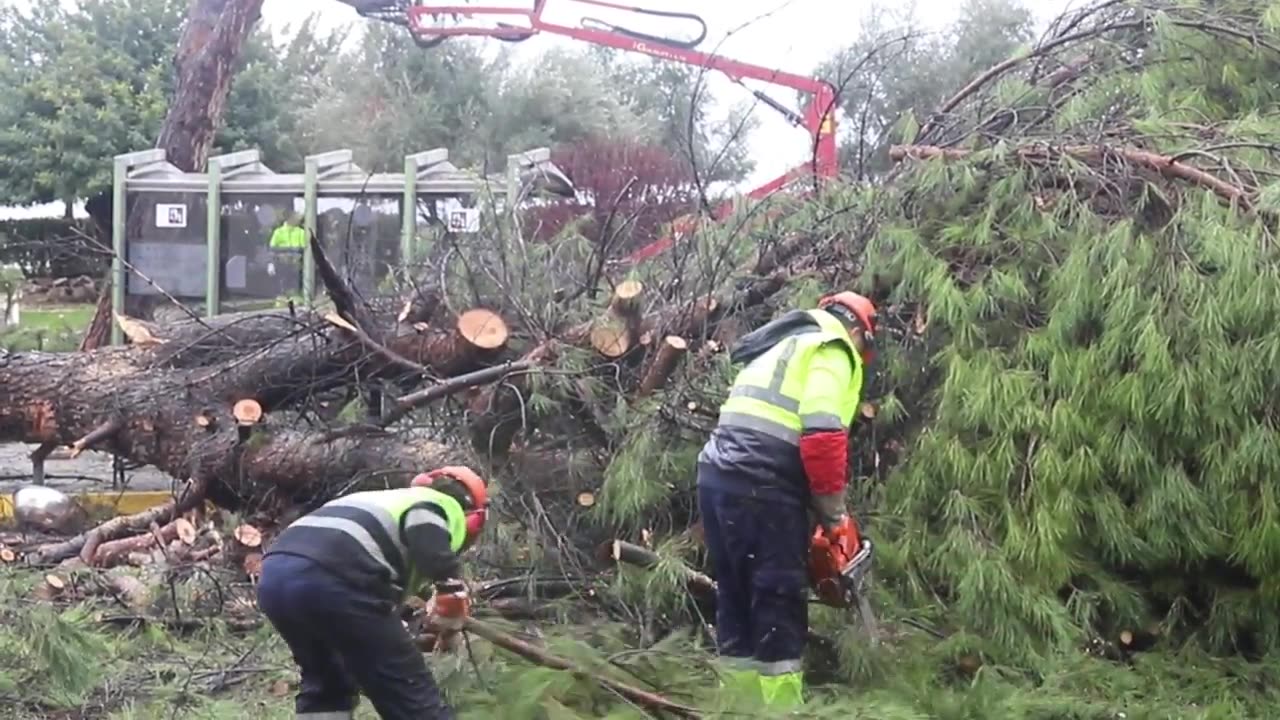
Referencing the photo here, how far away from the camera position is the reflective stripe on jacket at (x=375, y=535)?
131 inches

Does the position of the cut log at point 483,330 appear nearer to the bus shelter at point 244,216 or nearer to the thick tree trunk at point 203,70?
the bus shelter at point 244,216

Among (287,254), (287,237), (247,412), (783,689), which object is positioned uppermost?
(287,237)

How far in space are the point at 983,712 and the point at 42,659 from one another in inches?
110

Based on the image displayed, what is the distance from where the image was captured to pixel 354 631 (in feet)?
10.8

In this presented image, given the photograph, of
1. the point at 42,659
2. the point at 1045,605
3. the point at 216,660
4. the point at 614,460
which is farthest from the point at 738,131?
the point at 42,659

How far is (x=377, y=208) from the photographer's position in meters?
10.3

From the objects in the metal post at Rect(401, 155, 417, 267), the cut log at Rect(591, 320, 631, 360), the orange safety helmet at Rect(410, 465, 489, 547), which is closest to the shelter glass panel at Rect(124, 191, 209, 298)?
the metal post at Rect(401, 155, 417, 267)

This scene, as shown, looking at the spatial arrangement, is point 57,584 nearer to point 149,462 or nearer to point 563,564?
point 149,462

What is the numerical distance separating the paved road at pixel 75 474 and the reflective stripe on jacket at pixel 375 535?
13.4 feet

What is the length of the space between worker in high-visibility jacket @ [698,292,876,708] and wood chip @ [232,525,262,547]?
7.70 feet

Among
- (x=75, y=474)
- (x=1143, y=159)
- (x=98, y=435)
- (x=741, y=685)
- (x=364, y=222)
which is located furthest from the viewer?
(x=364, y=222)

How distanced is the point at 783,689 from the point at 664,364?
58.8 inches

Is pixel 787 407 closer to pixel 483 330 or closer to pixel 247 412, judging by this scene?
pixel 483 330

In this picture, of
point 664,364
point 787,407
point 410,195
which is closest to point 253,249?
point 410,195
